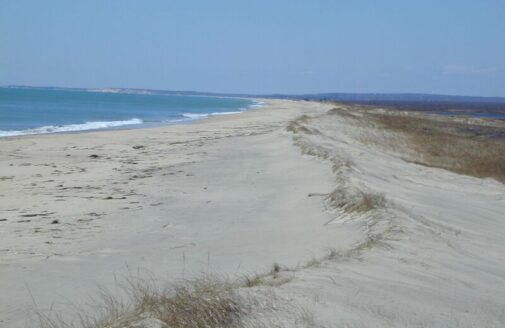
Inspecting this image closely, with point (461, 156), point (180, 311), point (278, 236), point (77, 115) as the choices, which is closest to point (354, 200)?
point (278, 236)

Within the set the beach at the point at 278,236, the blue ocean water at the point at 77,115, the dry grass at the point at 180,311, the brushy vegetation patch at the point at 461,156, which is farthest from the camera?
the blue ocean water at the point at 77,115

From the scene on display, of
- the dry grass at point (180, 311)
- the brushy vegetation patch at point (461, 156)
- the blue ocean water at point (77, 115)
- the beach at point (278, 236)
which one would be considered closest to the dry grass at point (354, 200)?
the beach at point (278, 236)

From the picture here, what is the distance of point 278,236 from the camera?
7.57 m

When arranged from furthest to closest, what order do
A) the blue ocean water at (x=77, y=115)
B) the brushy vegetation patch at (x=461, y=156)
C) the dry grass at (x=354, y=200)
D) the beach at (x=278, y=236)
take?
the blue ocean water at (x=77, y=115), the brushy vegetation patch at (x=461, y=156), the dry grass at (x=354, y=200), the beach at (x=278, y=236)

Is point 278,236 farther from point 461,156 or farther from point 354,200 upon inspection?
point 461,156

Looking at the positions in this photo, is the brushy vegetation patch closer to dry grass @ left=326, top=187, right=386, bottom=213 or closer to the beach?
the beach

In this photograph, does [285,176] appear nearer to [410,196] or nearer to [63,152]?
[410,196]

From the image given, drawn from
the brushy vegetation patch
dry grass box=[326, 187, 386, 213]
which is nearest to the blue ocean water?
the brushy vegetation patch

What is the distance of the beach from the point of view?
4648 millimetres

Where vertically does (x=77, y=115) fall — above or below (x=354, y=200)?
below

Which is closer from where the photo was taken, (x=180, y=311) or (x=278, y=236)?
(x=180, y=311)

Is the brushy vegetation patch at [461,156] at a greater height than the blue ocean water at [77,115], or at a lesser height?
greater

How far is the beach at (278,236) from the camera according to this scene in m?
4.65

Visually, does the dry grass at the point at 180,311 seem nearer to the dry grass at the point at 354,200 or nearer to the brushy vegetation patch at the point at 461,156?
the dry grass at the point at 354,200
